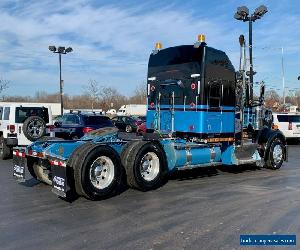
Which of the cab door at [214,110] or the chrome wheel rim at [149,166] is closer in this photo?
the chrome wheel rim at [149,166]

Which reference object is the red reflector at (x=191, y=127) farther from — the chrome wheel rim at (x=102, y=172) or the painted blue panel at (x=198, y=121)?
the chrome wheel rim at (x=102, y=172)

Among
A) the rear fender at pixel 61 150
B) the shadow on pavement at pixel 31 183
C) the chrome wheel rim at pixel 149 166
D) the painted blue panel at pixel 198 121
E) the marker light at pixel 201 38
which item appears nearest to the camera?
the rear fender at pixel 61 150

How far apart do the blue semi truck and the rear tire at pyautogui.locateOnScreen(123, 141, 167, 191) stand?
0.8 inches

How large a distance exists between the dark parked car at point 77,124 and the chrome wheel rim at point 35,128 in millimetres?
2953

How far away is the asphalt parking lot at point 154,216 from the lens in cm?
582

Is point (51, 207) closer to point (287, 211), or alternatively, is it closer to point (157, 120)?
point (287, 211)

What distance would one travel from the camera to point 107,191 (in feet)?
27.5

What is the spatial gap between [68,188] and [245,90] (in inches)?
252

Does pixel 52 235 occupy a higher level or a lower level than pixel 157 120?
lower

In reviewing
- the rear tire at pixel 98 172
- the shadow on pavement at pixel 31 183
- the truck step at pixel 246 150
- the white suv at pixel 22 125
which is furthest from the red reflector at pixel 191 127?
the white suv at pixel 22 125

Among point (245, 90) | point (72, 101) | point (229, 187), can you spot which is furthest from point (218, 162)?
point (72, 101)

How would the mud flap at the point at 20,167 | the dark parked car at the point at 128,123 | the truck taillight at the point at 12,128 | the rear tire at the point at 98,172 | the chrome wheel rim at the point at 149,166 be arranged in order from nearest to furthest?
the rear tire at the point at 98,172 < the mud flap at the point at 20,167 < the chrome wheel rim at the point at 149,166 < the truck taillight at the point at 12,128 < the dark parked car at the point at 128,123

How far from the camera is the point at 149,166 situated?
9.58m

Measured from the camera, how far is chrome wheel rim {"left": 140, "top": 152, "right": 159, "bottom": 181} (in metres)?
9.41
